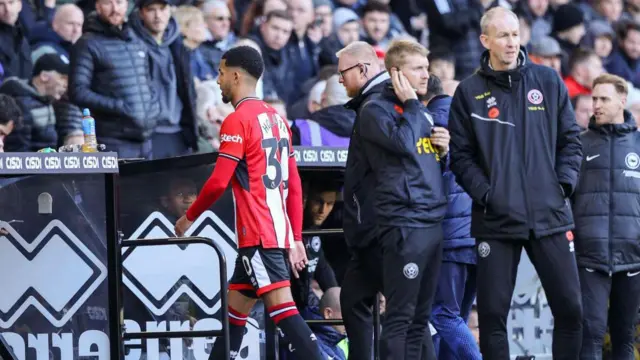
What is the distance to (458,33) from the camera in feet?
49.1

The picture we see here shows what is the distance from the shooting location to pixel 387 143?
25.1 feet

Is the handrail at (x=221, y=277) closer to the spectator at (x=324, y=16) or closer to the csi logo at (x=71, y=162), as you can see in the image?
the csi logo at (x=71, y=162)

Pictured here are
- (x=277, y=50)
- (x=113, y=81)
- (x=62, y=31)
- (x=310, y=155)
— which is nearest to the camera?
(x=310, y=155)

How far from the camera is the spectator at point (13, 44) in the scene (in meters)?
12.2

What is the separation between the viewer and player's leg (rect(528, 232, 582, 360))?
25.4 feet

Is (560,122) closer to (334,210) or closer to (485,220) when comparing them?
(485,220)

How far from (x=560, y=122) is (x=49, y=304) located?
3.27 meters

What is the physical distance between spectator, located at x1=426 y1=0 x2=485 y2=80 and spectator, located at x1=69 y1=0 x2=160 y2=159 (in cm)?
427

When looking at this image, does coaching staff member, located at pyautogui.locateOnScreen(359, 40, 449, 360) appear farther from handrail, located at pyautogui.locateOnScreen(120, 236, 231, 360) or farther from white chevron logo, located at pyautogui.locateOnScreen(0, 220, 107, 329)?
white chevron logo, located at pyautogui.locateOnScreen(0, 220, 107, 329)

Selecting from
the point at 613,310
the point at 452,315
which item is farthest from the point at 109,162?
the point at 613,310

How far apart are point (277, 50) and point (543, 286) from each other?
6715 millimetres

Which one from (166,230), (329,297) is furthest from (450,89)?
(166,230)

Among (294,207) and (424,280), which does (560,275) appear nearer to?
(424,280)

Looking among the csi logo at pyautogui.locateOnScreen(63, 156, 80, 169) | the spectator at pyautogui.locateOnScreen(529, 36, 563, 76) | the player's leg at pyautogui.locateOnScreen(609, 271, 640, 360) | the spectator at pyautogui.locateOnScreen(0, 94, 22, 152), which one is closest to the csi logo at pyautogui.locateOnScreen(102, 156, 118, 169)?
the csi logo at pyautogui.locateOnScreen(63, 156, 80, 169)
